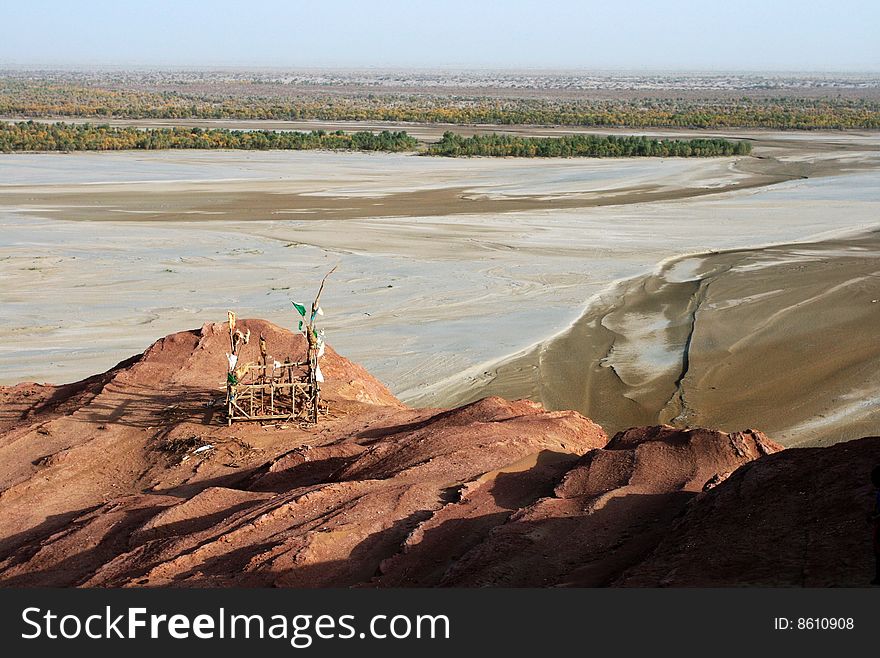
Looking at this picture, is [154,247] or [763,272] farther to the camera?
[154,247]

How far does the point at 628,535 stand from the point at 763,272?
1816cm

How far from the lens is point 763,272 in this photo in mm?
25438

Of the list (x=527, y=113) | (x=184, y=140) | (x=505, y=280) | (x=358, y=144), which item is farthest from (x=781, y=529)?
(x=527, y=113)

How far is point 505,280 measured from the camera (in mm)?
24719

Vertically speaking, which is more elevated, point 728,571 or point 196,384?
point 728,571

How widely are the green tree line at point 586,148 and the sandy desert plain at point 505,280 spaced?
9812 millimetres

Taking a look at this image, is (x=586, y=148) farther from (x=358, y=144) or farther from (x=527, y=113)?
(x=527, y=113)

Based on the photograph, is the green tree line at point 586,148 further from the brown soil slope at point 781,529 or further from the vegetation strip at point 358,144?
the brown soil slope at point 781,529

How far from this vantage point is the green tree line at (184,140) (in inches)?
2121

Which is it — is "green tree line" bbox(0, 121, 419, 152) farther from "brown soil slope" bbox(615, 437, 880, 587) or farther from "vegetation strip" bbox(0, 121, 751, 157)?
"brown soil slope" bbox(615, 437, 880, 587)

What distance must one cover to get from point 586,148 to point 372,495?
153ft

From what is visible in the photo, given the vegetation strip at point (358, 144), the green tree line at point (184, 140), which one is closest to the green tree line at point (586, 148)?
the vegetation strip at point (358, 144)

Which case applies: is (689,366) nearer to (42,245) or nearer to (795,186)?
(42,245)

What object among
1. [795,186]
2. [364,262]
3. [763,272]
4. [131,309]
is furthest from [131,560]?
[795,186]
